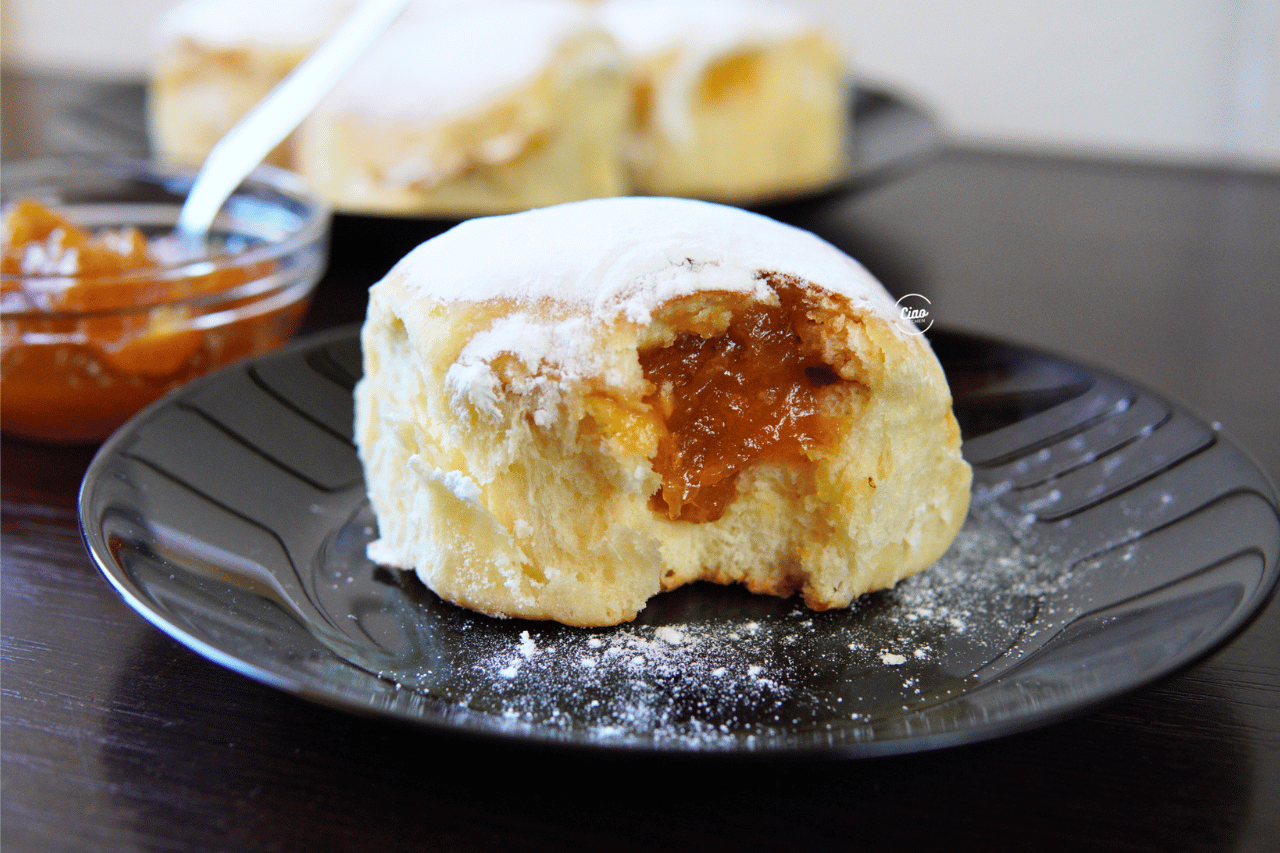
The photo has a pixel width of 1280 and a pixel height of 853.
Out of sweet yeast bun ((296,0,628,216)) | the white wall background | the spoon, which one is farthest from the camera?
the white wall background

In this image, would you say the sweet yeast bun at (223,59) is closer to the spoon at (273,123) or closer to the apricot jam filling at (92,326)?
the spoon at (273,123)

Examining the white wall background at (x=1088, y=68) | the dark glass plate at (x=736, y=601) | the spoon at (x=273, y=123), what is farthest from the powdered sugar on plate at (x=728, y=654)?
the white wall background at (x=1088, y=68)

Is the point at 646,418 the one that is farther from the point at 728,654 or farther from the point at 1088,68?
the point at 1088,68

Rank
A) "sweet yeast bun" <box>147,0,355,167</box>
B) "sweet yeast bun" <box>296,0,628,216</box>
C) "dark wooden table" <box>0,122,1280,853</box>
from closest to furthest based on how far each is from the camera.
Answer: "dark wooden table" <box>0,122,1280,853</box>, "sweet yeast bun" <box>296,0,628,216</box>, "sweet yeast bun" <box>147,0,355,167</box>

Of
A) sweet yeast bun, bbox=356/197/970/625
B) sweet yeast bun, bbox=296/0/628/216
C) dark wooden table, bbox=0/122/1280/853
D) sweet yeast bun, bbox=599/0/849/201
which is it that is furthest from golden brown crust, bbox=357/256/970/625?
sweet yeast bun, bbox=599/0/849/201

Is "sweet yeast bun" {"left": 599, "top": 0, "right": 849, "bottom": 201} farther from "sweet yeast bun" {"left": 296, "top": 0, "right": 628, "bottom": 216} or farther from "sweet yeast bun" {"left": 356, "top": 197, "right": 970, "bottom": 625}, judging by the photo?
"sweet yeast bun" {"left": 356, "top": 197, "right": 970, "bottom": 625}

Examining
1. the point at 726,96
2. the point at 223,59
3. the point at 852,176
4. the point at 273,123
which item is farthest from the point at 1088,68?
the point at 273,123

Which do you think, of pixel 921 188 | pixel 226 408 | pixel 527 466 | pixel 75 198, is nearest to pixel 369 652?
pixel 527 466
